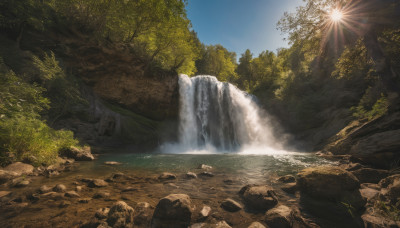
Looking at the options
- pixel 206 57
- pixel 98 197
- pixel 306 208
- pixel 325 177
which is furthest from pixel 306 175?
pixel 206 57

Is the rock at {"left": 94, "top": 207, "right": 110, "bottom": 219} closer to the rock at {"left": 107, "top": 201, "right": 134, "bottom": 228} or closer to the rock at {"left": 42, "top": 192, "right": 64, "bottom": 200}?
the rock at {"left": 107, "top": 201, "right": 134, "bottom": 228}

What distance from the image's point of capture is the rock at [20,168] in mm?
4965

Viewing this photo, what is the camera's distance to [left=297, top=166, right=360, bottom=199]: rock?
3648mm

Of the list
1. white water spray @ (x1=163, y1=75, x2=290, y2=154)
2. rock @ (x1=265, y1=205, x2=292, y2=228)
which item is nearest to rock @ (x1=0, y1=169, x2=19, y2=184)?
rock @ (x1=265, y1=205, x2=292, y2=228)

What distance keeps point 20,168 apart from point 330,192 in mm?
9341

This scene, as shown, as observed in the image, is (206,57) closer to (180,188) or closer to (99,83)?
(99,83)

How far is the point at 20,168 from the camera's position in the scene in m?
5.20

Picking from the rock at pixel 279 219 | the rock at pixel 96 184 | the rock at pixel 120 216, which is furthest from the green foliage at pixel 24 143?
the rock at pixel 279 219

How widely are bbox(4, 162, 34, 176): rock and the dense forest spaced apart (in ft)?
0.97

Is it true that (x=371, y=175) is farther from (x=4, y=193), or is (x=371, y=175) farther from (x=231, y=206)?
(x=4, y=193)

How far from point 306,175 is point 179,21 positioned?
65.8ft

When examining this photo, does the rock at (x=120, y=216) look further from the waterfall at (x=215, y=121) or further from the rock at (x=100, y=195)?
the waterfall at (x=215, y=121)

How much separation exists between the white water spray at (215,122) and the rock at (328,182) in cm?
1644

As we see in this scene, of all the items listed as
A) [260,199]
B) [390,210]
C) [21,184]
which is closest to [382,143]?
[390,210]
